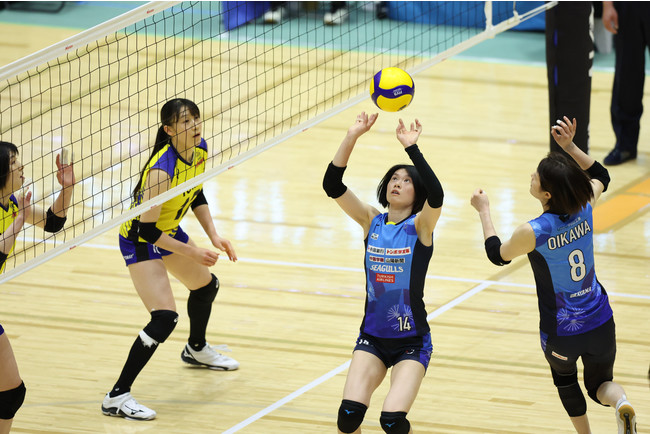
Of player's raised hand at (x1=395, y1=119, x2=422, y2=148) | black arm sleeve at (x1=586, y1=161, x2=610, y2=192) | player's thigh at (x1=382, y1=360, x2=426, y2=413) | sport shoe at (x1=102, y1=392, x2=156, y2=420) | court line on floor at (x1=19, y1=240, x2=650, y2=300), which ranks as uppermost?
player's raised hand at (x1=395, y1=119, x2=422, y2=148)

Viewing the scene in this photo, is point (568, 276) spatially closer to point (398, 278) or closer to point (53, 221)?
point (398, 278)

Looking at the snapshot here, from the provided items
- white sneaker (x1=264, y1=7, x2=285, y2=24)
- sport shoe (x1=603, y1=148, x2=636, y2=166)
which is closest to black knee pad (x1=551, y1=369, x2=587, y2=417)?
sport shoe (x1=603, y1=148, x2=636, y2=166)

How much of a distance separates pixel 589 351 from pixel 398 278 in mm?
972

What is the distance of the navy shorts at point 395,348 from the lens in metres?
4.88

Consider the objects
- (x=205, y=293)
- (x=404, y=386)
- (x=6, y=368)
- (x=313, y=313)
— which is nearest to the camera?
(x=404, y=386)

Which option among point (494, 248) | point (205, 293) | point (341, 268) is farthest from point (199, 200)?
point (341, 268)

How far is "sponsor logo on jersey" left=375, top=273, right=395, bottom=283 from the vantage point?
4.90 m

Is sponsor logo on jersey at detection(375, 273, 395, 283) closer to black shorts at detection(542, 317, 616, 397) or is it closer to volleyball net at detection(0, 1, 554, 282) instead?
black shorts at detection(542, 317, 616, 397)

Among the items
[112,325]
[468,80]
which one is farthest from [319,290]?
[468,80]

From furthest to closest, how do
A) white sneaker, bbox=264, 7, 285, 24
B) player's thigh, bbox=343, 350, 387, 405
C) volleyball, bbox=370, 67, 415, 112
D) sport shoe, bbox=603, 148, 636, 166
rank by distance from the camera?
1. white sneaker, bbox=264, 7, 285, 24
2. sport shoe, bbox=603, 148, 636, 166
3. volleyball, bbox=370, 67, 415, 112
4. player's thigh, bbox=343, 350, 387, 405

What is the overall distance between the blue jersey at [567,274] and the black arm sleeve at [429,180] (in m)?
0.45

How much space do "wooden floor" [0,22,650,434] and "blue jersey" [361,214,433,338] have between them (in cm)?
82

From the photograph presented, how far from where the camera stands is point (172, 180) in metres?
5.58

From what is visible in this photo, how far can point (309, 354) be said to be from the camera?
6.39 meters
